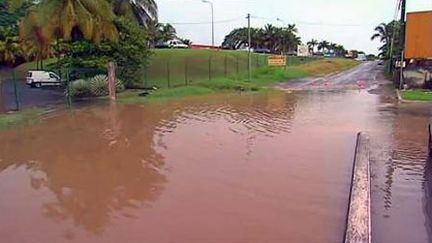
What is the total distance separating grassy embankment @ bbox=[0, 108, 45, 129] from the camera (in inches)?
661

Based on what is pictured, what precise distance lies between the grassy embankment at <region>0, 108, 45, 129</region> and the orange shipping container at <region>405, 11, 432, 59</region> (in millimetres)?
21572

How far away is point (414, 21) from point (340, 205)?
2504cm

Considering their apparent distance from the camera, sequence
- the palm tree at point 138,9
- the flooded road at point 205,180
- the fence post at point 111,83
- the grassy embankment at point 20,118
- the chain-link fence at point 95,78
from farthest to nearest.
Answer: the palm tree at point 138,9
the chain-link fence at point 95,78
the fence post at point 111,83
the grassy embankment at point 20,118
the flooded road at point 205,180

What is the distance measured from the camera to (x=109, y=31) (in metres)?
27.4

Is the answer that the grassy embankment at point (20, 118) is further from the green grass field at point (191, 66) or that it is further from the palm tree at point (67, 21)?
the green grass field at point (191, 66)

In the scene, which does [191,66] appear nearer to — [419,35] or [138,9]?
[138,9]

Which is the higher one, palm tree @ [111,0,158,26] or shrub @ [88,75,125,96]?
palm tree @ [111,0,158,26]

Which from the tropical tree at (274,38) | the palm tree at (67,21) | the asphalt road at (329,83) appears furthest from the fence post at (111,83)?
the tropical tree at (274,38)

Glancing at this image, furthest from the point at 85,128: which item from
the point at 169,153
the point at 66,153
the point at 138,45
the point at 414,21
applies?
the point at 414,21

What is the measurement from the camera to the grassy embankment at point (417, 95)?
24747mm

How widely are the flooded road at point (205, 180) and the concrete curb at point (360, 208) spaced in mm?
356

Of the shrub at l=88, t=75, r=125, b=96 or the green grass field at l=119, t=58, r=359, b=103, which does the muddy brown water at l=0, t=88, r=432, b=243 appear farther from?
the shrub at l=88, t=75, r=125, b=96

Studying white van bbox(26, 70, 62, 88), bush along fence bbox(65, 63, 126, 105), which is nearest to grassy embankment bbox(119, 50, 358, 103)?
bush along fence bbox(65, 63, 126, 105)

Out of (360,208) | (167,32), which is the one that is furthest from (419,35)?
(167,32)
